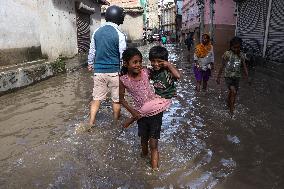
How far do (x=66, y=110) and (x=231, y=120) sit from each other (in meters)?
3.33

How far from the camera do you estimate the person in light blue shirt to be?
5277mm

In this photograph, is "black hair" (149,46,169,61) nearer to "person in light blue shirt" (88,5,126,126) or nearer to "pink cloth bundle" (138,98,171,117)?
"pink cloth bundle" (138,98,171,117)

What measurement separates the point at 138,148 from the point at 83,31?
55.0 feet

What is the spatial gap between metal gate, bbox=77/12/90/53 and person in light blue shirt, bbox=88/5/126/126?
46.9ft

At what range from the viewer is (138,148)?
4.66 metres

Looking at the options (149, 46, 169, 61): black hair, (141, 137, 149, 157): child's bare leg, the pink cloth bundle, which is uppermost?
(149, 46, 169, 61): black hair

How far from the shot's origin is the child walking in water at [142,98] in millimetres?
3723

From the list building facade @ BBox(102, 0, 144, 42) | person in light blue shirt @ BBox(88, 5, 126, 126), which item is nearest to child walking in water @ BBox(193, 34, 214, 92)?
person in light blue shirt @ BBox(88, 5, 126, 126)

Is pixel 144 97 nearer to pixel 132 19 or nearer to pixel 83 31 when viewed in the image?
pixel 83 31

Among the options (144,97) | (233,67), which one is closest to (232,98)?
(233,67)

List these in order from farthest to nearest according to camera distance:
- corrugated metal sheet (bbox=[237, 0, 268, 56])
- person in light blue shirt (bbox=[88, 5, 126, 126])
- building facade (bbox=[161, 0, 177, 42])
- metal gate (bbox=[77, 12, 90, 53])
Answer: building facade (bbox=[161, 0, 177, 42])
metal gate (bbox=[77, 12, 90, 53])
corrugated metal sheet (bbox=[237, 0, 268, 56])
person in light blue shirt (bbox=[88, 5, 126, 126])

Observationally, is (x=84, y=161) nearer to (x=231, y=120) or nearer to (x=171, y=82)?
(x=171, y=82)

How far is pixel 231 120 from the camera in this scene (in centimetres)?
605

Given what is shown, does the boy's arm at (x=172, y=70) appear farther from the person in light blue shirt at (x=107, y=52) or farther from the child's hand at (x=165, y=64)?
the person in light blue shirt at (x=107, y=52)
